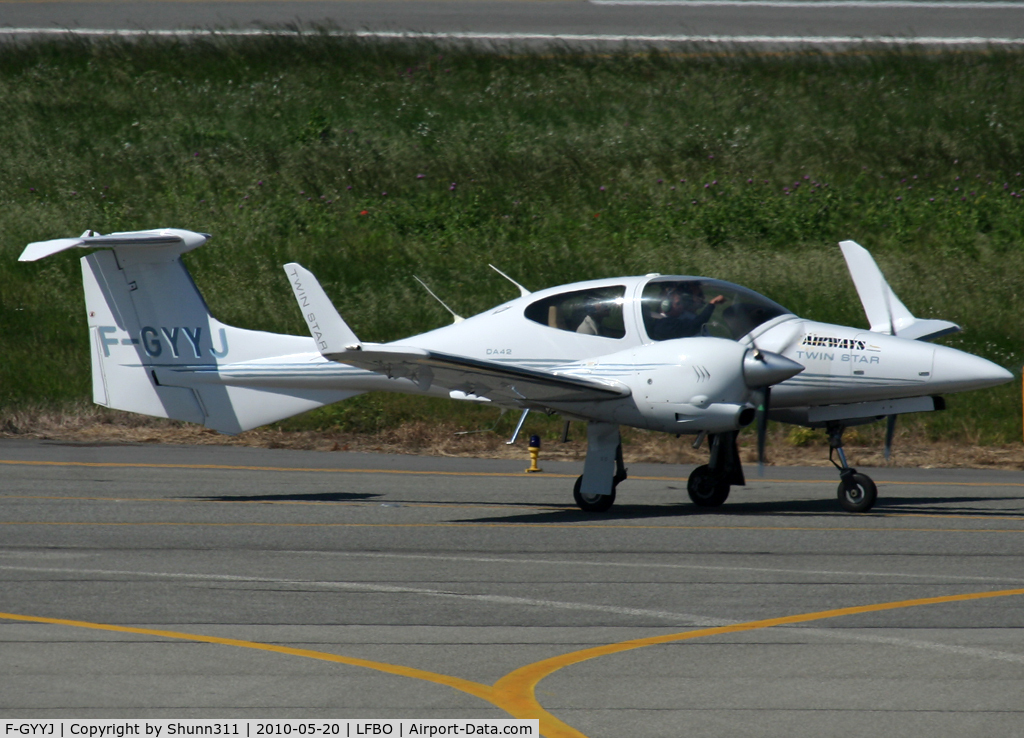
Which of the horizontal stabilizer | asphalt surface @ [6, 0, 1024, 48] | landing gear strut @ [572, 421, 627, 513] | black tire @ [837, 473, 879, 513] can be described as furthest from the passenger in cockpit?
asphalt surface @ [6, 0, 1024, 48]

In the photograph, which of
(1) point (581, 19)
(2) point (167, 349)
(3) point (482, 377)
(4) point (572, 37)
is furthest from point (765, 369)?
(1) point (581, 19)

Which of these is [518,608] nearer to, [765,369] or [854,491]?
[765,369]

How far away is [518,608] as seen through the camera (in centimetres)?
813

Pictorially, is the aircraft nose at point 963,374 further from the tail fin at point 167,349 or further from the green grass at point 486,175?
the green grass at point 486,175

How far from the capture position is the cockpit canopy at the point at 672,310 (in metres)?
13.0

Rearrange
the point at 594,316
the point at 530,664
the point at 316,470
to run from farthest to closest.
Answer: the point at 316,470 → the point at 594,316 → the point at 530,664

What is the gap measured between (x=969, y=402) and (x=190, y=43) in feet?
79.0

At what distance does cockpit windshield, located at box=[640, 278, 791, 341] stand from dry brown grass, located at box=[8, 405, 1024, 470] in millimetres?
5777

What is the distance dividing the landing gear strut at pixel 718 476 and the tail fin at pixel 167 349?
4411 mm

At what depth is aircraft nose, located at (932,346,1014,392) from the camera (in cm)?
1230

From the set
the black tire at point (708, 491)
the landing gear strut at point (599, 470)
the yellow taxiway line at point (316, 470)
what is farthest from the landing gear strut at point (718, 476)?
the yellow taxiway line at point (316, 470)

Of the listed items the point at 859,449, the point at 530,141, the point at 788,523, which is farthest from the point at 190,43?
the point at 788,523

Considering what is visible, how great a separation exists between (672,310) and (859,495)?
281cm

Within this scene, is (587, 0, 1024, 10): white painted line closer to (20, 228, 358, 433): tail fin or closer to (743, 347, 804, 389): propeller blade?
(20, 228, 358, 433): tail fin
